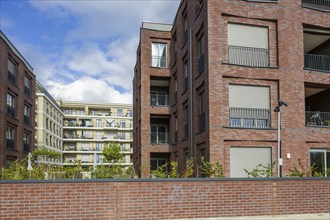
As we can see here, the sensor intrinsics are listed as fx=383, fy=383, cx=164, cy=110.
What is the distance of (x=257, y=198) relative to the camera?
12.5 meters

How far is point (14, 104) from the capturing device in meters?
38.6

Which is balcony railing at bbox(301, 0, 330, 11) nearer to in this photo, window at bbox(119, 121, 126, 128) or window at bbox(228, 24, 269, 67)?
window at bbox(228, 24, 269, 67)

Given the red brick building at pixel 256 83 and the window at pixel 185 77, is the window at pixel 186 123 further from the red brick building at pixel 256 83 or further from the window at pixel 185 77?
the red brick building at pixel 256 83

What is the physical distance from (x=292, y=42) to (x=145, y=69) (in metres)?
14.2

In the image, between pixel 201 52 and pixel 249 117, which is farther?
pixel 201 52

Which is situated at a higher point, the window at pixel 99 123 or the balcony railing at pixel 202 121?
the window at pixel 99 123

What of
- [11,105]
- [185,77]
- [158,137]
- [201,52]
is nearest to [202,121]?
[201,52]

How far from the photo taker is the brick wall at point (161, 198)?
424 inches

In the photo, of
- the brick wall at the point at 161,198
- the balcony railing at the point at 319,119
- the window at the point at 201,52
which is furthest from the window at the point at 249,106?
the brick wall at the point at 161,198

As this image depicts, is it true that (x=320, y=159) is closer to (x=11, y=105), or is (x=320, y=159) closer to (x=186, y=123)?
(x=186, y=123)

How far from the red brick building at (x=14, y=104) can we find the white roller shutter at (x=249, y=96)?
22.8m

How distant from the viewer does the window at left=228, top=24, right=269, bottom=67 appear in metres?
20.4

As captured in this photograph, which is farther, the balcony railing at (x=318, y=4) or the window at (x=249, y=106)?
the balcony railing at (x=318, y=4)

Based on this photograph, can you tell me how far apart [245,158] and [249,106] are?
109 inches
